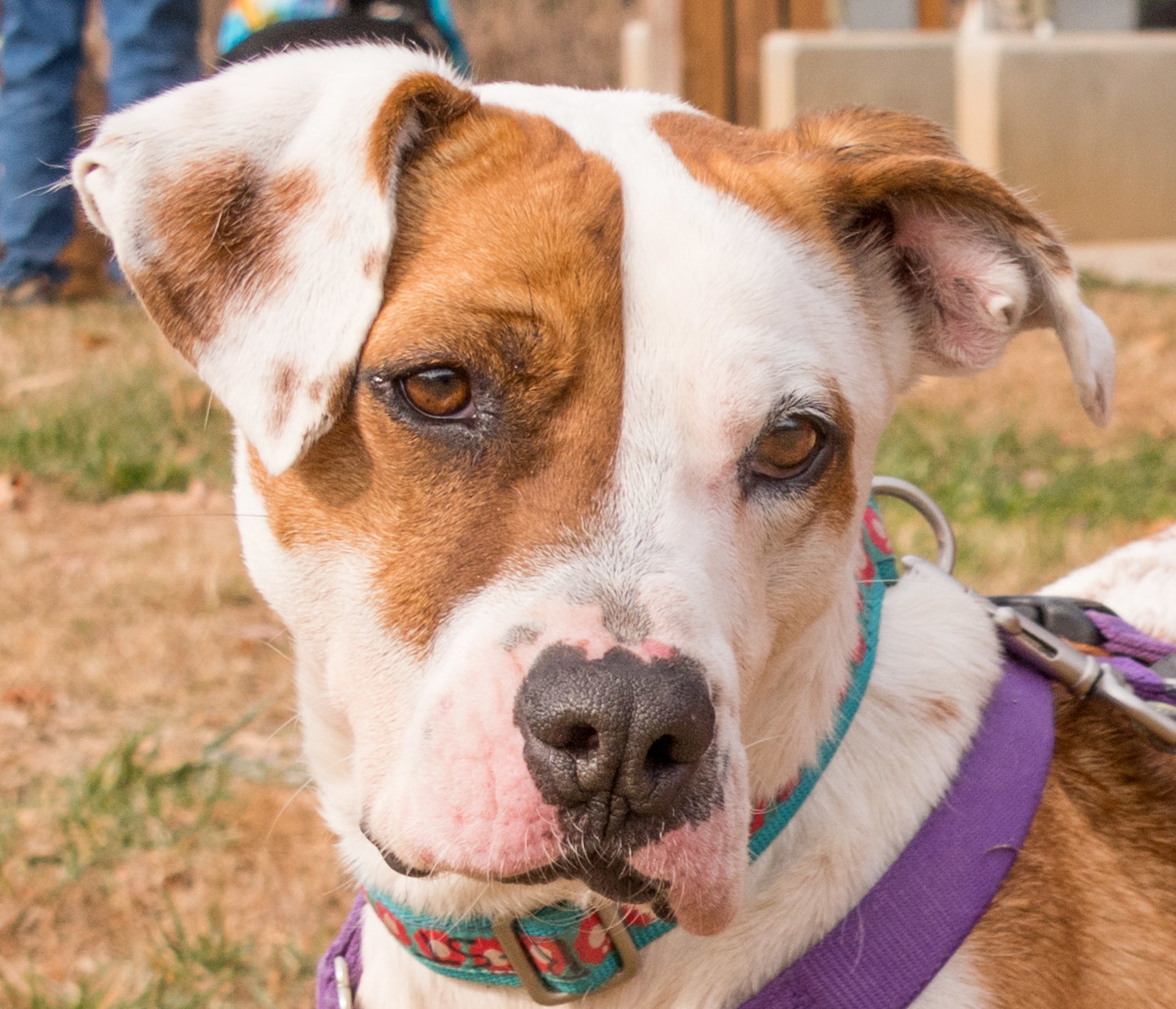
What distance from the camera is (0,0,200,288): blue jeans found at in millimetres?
7809

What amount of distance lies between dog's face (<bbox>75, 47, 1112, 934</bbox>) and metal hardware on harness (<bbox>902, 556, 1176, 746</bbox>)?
398 millimetres

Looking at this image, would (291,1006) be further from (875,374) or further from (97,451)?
(97,451)

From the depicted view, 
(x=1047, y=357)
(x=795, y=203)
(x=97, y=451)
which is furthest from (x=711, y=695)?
(x=1047, y=357)

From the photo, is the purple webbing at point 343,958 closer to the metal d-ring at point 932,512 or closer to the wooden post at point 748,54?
the metal d-ring at point 932,512

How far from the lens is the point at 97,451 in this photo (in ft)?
18.6

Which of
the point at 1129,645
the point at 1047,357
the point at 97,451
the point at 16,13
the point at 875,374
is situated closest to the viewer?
the point at 875,374

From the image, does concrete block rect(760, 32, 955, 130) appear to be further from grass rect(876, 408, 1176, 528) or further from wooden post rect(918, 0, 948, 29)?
grass rect(876, 408, 1176, 528)

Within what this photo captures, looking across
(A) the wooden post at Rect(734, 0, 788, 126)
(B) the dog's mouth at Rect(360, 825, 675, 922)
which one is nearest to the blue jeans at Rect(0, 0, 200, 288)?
(A) the wooden post at Rect(734, 0, 788, 126)

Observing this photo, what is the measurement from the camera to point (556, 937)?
1885 millimetres

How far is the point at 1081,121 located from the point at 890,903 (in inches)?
374

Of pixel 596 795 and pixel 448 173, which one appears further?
pixel 448 173

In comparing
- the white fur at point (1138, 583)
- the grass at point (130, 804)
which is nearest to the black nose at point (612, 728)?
the white fur at point (1138, 583)

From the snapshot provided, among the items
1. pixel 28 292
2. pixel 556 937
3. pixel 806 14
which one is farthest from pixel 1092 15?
pixel 556 937

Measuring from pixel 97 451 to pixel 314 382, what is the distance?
423cm
